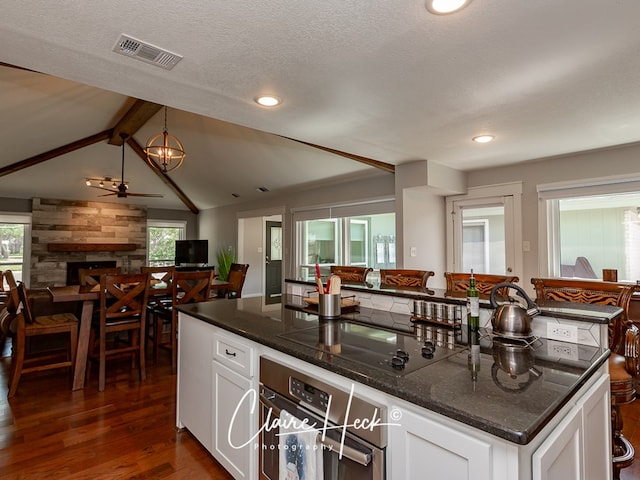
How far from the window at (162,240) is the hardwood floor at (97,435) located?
5.35m

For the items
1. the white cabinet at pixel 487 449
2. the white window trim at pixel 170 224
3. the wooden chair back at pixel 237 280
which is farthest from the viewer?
the white window trim at pixel 170 224

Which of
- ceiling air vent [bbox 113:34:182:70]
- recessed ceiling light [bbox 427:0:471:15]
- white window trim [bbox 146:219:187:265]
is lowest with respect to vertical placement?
white window trim [bbox 146:219:187:265]

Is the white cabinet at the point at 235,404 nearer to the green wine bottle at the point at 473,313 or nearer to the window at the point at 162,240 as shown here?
the green wine bottle at the point at 473,313

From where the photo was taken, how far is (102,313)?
9.98ft

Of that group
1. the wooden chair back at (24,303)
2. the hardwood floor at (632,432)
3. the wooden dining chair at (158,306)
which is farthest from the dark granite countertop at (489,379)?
the wooden chair back at (24,303)

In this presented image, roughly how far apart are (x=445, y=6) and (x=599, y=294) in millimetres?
1803

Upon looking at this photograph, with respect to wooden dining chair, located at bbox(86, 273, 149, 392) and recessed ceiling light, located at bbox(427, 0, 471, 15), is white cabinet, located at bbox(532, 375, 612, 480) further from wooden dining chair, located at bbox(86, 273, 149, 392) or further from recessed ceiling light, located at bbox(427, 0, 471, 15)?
wooden dining chair, located at bbox(86, 273, 149, 392)

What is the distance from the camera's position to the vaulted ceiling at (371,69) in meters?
1.46

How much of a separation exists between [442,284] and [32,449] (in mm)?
4294

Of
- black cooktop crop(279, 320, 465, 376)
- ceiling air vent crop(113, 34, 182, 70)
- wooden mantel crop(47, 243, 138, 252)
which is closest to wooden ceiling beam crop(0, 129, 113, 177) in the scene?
wooden mantel crop(47, 243, 138, 252)

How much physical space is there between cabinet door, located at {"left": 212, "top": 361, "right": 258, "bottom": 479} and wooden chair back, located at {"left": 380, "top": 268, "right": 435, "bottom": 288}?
143cm

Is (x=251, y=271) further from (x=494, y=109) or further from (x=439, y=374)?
(x=439, y=374)

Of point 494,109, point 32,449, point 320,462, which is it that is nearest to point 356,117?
point 494,109

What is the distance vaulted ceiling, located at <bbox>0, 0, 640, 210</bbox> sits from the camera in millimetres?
1462
